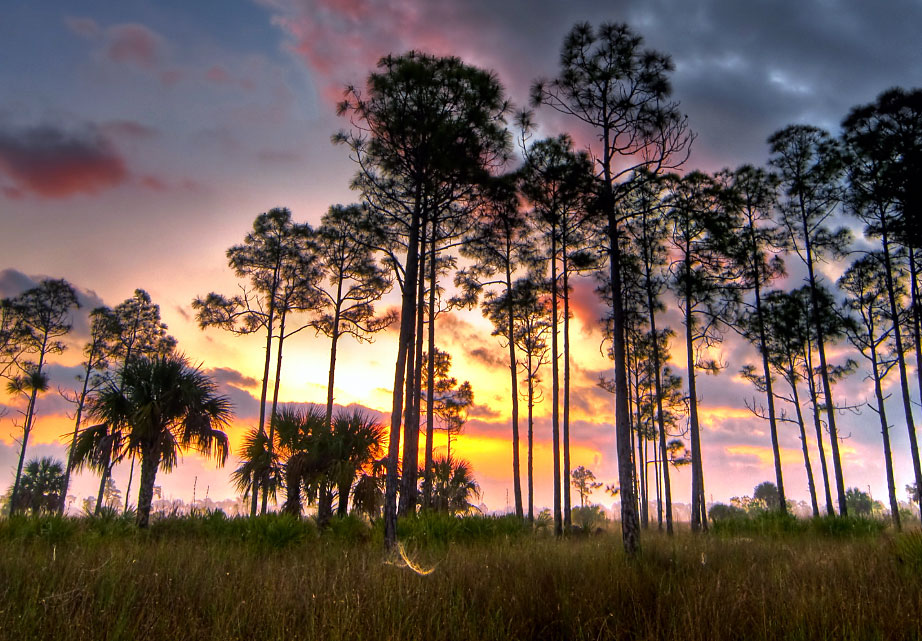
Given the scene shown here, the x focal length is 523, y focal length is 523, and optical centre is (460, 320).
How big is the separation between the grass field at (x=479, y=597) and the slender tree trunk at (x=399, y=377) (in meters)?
2.09

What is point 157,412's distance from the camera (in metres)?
15.5

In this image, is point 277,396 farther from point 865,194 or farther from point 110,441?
point 865,194

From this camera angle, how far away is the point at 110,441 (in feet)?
50.2

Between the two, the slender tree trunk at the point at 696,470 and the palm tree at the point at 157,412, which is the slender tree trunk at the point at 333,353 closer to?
the palm tree at the point at 157,412

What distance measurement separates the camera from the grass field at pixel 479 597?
5.43 meters

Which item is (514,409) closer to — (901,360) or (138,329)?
(901,360)

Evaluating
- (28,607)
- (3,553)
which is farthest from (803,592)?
(3,553)

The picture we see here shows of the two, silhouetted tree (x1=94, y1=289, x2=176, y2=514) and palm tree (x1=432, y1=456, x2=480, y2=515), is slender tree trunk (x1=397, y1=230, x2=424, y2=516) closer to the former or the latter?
palm tree (x1=432, y1=456, x2=480, y2=515)

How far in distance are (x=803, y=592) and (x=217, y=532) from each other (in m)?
13.1

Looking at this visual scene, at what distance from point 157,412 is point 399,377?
7.99 meters

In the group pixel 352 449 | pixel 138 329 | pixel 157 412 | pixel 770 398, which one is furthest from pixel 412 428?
pixel 138 329

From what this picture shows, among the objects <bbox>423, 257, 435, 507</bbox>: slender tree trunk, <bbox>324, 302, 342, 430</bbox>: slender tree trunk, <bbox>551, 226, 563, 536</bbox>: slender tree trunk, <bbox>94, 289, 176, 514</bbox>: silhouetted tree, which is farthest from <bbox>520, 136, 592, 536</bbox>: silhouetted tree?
<bbox>94, 289, 176, 514</bbox>: silhouetted tree

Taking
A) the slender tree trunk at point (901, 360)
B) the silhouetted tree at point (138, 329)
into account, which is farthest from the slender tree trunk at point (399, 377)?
the silhouetted tree at point (138, 329)

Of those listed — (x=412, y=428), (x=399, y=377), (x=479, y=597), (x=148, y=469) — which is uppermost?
(x=399, y=377)
